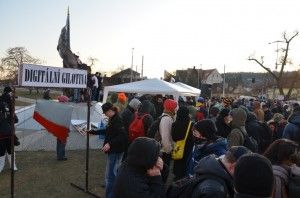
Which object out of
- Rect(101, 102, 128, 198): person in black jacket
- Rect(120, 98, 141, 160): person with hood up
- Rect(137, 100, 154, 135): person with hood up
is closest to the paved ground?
Rect(120, 98, 141, 160): person with hood up

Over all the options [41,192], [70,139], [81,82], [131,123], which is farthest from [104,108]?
[70,139]

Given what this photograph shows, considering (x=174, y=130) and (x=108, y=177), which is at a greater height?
(x=174, y=130)

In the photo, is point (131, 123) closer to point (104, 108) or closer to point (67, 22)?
point (104, 108)

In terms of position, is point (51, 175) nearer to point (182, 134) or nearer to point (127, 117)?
point (127, 117)

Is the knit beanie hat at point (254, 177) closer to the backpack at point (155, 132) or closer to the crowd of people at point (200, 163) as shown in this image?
the crowd of people at point (200, 163)

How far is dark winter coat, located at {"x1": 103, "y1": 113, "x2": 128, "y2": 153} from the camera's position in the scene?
729cm

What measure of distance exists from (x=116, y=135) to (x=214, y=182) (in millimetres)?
4284

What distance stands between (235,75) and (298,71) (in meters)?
44.9

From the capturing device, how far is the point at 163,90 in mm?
15672

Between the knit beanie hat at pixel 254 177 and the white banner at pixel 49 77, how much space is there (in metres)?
4.86

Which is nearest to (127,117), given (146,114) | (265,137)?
(146,114)

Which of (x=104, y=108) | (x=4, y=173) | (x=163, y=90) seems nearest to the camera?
(x=104, y=108)

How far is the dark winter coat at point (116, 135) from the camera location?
7.29 m

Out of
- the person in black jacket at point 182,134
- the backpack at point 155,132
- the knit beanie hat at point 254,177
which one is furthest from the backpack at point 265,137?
the knit beanie hat at point 254,177
